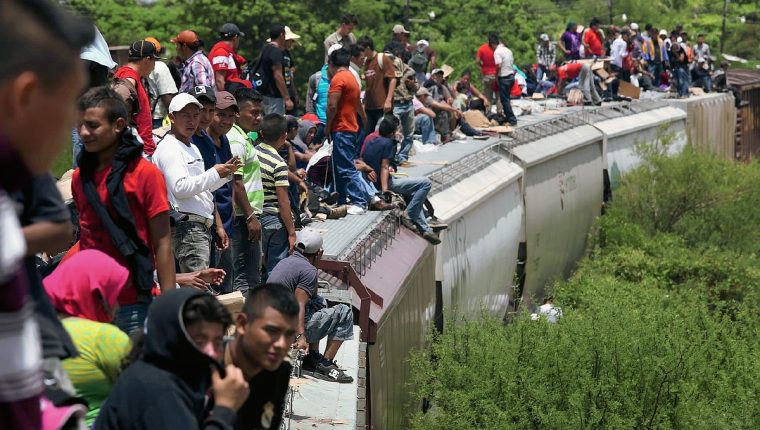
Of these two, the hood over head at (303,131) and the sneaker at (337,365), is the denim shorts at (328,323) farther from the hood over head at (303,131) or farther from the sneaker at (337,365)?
the hood over head at (303,131)

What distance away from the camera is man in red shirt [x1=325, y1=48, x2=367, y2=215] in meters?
13.1

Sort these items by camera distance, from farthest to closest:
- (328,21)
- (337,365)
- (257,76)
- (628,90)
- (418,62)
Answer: (328,21) < (628,90) < (418,62) < (257,76) < (337,365)

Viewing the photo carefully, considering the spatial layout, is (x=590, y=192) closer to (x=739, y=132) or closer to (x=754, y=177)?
(x=754, y=177)

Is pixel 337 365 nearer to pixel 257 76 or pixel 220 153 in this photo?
pixel 220 153

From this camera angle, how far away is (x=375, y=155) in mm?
14164

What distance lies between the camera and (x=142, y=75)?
9023 millimetres

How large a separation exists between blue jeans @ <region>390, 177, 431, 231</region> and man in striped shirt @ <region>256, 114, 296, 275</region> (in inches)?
190

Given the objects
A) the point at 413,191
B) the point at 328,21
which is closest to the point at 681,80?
the point at 328,21

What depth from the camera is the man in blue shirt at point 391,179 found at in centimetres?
1413

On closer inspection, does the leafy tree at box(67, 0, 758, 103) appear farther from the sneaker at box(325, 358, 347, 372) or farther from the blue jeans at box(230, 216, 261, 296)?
the sneaker at box(325, 358, 347, 372)

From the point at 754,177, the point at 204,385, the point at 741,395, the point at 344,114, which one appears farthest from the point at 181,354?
the point at 754,177

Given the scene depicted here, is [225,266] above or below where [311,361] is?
above

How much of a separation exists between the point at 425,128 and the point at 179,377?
16894 mm

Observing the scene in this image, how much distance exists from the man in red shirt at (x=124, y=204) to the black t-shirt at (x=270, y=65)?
27.2ft
